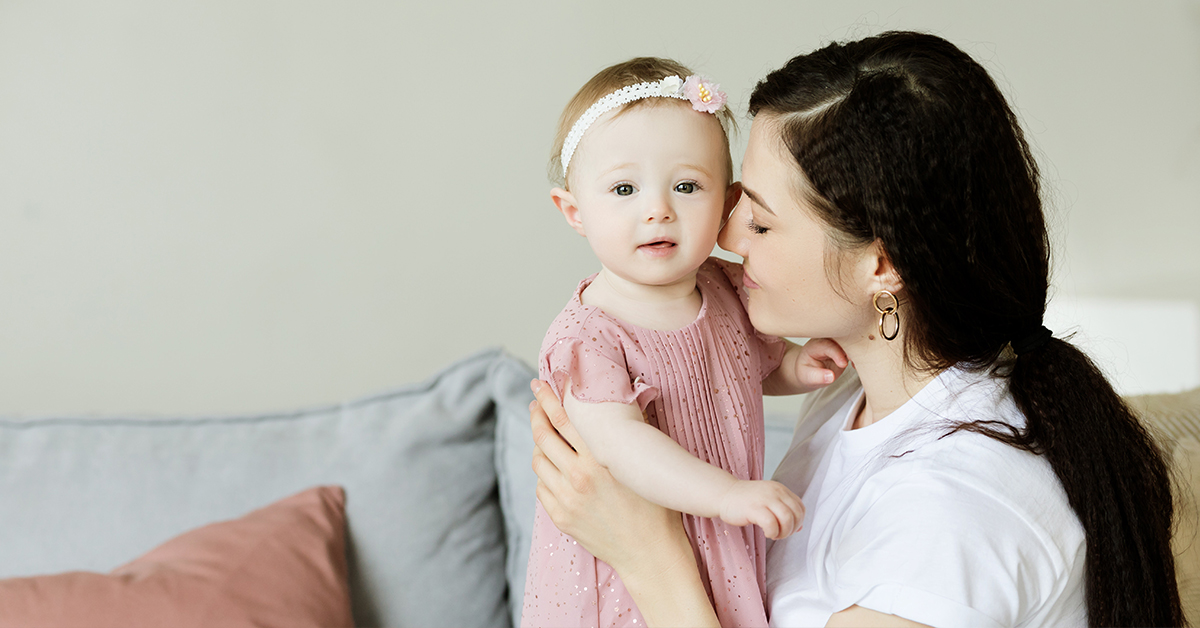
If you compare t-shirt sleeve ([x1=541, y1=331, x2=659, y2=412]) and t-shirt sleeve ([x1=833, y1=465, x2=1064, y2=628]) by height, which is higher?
t-shirt sleeve ([x1=541, y1=331, x2=659, y2=412])

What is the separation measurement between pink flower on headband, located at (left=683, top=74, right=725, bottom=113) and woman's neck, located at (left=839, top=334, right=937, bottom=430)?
0.37m

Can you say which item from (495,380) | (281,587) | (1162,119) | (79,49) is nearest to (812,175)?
(495,380)

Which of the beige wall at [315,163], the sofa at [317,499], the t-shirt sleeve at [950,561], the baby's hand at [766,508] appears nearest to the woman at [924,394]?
the t-shirt sleeve at [950,561]

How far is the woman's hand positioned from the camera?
1.10 meters

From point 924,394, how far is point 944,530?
0.76ft

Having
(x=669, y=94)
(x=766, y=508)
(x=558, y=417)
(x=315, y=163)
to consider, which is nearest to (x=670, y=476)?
(x=766, y=508)

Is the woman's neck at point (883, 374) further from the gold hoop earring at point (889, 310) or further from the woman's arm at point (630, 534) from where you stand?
the woman's arm at point (630, 534)

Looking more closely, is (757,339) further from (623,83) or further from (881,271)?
(623,83)

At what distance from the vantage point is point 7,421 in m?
1.71

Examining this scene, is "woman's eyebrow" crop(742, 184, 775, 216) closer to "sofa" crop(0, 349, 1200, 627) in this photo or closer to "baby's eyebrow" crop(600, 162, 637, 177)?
"baby's eyebrow" crop(600, 162, 637, 177)

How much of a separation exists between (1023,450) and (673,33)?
5.33 feet

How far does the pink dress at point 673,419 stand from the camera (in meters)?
1.10

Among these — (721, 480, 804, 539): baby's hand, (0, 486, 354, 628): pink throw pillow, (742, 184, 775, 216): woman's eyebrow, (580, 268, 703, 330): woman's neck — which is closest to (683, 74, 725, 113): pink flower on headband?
(742, 184, 775, 216): woman's eyebrow

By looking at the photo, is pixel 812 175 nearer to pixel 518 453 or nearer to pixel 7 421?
pixel 518 453
